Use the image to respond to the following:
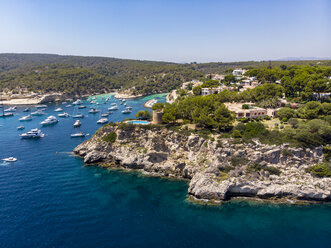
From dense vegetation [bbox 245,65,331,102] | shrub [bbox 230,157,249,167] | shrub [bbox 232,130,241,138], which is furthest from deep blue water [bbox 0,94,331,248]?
dense vegetation [bbox 245,65,331,102]

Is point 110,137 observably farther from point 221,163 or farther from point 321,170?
point 321,170

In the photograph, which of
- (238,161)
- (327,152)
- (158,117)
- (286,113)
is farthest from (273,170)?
(158,117)

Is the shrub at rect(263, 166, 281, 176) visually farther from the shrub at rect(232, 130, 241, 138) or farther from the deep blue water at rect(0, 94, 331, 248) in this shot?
the shrub at rect(232, 130, 241, 138)

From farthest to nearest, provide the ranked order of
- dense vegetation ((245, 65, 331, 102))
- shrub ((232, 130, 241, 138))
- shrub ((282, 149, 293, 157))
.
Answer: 1. dense vegetation ((245, 65, 331, 102))
2. shrub ((232, 130, 241, 138))
3. shrub ((282, 149, 293, 157))

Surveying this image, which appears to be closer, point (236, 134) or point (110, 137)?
point (236, 134)

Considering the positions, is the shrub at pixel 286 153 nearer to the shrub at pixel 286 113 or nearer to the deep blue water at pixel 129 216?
the deep blue water at pixel 129 216

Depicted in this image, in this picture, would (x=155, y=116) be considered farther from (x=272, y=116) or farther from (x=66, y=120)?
(x=66, y=120)
